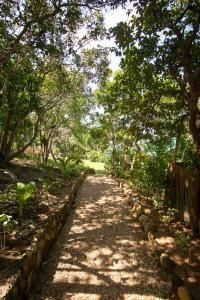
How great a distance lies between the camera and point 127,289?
399 cm

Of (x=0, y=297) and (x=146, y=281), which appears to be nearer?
(x=0, y=297)

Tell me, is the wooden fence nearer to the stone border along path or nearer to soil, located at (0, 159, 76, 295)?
the stone border along path

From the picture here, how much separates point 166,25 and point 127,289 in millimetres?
5046

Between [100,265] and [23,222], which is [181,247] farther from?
[23,222]

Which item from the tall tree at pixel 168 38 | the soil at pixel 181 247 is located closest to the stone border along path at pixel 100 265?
the soil at pixel 181 247

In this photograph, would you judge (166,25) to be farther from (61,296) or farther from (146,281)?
(61,296)

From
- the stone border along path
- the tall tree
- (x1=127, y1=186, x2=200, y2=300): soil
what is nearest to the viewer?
the stone border along path

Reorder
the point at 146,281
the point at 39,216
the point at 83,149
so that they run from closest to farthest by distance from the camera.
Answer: the point at 146,281 → the point at 39,216 → the point at 83,149

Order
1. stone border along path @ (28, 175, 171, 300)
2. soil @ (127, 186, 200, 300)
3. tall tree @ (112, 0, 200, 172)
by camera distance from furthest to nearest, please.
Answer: tall tree @ (112, 0, 200, 172) < soil @ (127, 186, 200, 300) < stone border along path @ (28, 175, 171, 300)

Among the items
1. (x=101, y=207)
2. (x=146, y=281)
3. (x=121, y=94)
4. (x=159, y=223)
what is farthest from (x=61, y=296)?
(x=121, y=94)

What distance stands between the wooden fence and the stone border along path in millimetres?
→ 1187

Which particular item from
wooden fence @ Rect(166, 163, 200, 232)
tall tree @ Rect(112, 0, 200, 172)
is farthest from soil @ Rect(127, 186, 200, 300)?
tall tree @ Rect(112, 0, 200, 172)

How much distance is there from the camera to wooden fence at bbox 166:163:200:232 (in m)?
A: 5.97

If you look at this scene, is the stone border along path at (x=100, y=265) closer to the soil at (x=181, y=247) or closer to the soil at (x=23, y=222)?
the soil at (x=181, y=247)
